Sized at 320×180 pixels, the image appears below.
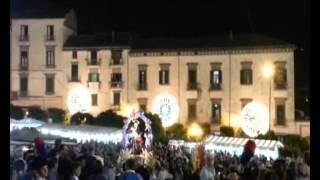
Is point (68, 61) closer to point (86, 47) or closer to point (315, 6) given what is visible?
point (86, 47)

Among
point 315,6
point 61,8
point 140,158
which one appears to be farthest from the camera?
point 61,8

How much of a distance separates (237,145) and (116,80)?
1567 millimetres

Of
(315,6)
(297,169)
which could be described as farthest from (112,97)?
(315,6)

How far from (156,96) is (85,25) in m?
0.96

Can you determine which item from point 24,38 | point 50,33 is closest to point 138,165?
point 24,38

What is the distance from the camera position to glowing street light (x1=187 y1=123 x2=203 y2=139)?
18.3ft

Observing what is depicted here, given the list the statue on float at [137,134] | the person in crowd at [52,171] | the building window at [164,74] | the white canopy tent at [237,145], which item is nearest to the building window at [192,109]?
the building window at [164,74]

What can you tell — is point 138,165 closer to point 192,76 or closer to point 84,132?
point 84,132

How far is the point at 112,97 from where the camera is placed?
5.93 metres

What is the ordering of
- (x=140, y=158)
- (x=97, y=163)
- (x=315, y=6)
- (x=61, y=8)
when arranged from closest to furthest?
1. (x=315, y=6)
2. (x=97, y=163)
3. (x=140, y=158)
4. (x=61, y=8)

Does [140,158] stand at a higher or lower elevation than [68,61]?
lower

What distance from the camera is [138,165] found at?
11.9ft

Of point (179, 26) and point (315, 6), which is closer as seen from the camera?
point (315, 6)

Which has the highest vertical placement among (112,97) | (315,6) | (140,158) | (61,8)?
(61,8)
